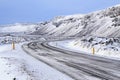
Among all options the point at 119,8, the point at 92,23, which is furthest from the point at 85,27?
the point at 119,8

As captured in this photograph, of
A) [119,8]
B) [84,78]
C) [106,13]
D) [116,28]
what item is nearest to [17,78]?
[84,78]

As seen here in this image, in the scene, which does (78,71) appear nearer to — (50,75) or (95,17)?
(50,75)

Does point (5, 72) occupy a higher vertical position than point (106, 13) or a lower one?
lower

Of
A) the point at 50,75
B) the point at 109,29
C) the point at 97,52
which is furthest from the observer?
the point at 109,29

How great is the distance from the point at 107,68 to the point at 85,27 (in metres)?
117

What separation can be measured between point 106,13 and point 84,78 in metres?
123

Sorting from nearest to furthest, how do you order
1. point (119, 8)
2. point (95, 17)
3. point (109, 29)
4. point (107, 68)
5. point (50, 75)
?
1. point (50, 75)
2. point (107, 68)
3. point (109, 29)
4. point (119, 8)
5. point (95, 17)

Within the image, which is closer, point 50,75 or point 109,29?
point 50,75

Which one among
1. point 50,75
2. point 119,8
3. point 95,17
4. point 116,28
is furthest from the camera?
point 95,17

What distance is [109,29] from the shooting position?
353 feet

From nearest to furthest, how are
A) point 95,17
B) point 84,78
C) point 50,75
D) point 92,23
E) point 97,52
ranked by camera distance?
1. point 84,78
2. point 50,75
3. point 97,52
4. point 92,23
5. point 95,17

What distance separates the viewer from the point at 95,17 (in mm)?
144875

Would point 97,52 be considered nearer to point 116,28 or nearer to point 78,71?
point 78,71

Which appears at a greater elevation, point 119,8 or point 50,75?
point 119,8
